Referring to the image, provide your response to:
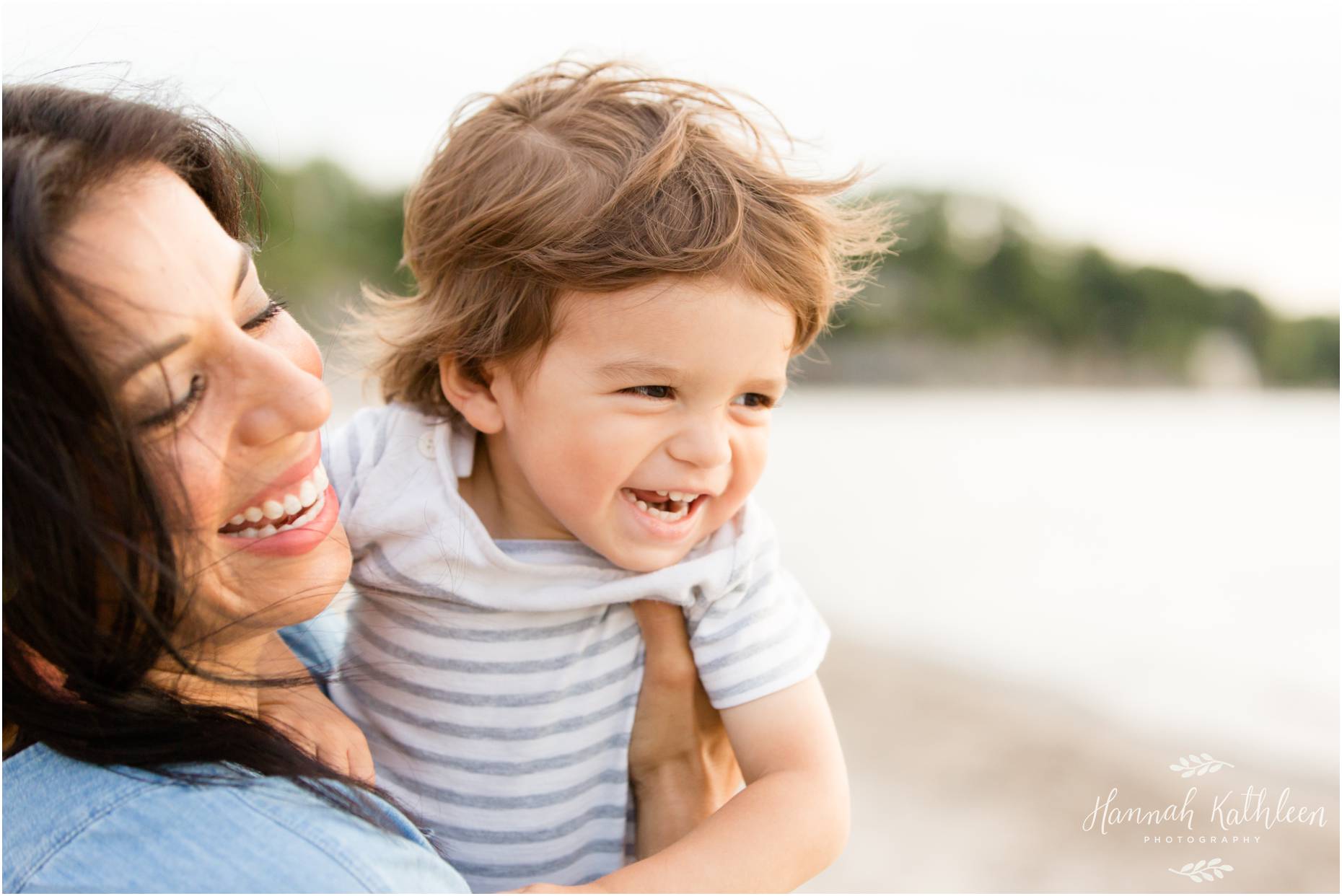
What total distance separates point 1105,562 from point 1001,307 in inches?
1288

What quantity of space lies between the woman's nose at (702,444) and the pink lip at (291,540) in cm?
56

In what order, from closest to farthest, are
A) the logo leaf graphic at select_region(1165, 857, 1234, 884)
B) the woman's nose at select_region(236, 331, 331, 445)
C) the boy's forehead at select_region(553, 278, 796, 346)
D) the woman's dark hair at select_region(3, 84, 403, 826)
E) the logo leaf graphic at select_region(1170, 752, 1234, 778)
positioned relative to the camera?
the woman's dark hair at select_region(3, 84, 403, 826) → the woman's nose at select_region(236, 331, 331, 445) → the boy's forehead at select_region(553, 278, 796, 346) → the logo leaf graphic at select_region(1165, 857, 1234, 884) → the logo leaf graphic at select_region(1170, 752, 1234, 778)

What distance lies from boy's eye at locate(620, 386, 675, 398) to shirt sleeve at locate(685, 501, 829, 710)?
1.00 feet

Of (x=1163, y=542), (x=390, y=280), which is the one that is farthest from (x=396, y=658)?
(x=390, y=280)

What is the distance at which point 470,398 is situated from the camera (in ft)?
6.32

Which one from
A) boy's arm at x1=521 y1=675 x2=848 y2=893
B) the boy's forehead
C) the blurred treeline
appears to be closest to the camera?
boy's arm at x1=521 y1=675 x2=848 y2=893

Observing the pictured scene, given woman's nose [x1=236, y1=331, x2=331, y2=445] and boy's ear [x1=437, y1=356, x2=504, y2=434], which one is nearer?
woman's nose [x1=236, y1=331, x2=331, y2=445]

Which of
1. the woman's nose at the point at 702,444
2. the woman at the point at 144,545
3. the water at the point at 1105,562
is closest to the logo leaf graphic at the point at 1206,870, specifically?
the water at the point at 1105,562

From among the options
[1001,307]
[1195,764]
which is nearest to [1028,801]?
[1195,764]

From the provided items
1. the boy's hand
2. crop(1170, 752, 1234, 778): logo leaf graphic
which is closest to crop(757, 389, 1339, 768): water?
crop(1170, 752, 1234, 778): logo leaf graphic

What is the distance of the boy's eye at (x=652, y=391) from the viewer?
5.67ft

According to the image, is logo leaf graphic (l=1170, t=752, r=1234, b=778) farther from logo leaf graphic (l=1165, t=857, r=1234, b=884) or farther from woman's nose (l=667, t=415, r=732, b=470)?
woman's nose (l=667, t=415, r=732, b=470)

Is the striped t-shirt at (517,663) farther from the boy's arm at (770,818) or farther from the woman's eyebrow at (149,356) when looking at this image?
the woman's eyebrow at (149,356)

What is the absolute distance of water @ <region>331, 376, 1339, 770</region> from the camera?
696 centimetres
